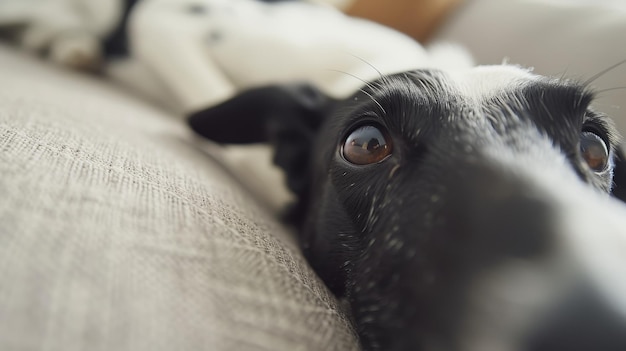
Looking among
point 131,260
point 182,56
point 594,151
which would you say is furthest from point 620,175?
point 182,56

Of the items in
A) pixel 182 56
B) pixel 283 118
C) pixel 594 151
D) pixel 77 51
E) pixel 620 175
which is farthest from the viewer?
pixel 77 51

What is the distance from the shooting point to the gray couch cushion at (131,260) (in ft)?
1.89

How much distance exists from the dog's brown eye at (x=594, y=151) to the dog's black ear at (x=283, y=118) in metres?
0.80

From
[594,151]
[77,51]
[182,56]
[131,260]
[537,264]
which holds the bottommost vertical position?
[77,51]

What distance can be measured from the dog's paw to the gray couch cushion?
1656 mm

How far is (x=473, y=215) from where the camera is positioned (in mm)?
722

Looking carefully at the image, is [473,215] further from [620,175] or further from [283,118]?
[283,118]

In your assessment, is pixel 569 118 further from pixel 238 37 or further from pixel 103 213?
pixel 238 37

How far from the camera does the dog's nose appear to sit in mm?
594

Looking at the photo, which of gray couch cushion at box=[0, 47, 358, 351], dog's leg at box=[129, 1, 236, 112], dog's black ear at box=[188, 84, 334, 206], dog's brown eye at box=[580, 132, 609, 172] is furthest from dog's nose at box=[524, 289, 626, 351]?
dog's leg at box=[129, 1, 236, 112]

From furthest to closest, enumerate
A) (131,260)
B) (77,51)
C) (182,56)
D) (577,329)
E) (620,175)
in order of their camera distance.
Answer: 1. (77,51)
2. (182,56)
3. (620,175)
4. (131,260)
5. (577,329)

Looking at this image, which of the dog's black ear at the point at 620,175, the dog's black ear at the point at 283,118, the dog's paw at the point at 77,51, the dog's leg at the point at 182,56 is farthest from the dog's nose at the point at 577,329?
the dog's paw at the point at 77,51

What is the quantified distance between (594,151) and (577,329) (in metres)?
0.53

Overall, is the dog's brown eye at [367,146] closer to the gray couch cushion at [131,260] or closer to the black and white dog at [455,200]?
the black and white dog at [455,200]
